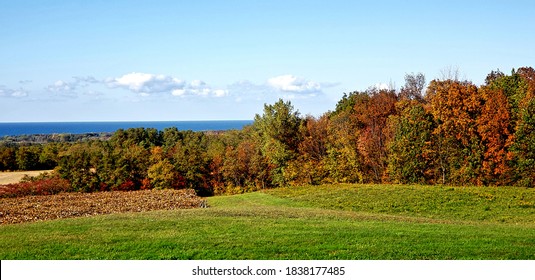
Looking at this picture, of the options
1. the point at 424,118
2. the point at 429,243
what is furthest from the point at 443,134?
the point at 429,243

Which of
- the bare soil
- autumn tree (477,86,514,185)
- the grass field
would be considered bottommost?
the bare soil

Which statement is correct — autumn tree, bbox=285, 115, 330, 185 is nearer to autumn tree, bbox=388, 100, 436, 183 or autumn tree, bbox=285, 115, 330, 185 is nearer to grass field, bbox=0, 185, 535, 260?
autumn tree, bbox=388, 100, 436, 183

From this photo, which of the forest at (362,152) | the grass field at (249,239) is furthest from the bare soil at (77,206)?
the forest at (362,152)

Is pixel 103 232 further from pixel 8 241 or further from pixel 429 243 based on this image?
pixel 429 243

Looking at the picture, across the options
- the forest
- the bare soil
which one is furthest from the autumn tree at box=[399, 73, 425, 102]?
the bare soil

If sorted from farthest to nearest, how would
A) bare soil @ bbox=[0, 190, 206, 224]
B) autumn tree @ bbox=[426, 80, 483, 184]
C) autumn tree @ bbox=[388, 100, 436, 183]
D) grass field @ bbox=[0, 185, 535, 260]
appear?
1. autumn tree @ bbox=[388, 100, 436, 183]
2. autumn tree @ bbox=[426, 80, 483, 184]
3. bare soil @ bbox=[0, 190, 206, 224]
4. grass field @ bbox=[0, 185, 535, 260]

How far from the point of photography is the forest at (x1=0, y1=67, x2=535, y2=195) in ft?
153

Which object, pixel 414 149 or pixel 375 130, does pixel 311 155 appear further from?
pixel 414 149

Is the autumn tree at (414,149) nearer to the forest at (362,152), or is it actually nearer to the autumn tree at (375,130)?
the forest at (362,152)

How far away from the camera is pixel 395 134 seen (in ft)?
173

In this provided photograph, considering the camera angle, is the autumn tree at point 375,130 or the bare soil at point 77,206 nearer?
the bare soil at point 77,206

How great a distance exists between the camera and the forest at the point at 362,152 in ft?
153

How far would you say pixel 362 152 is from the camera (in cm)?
5747


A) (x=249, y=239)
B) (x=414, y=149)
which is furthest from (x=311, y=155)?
(x=249, y=239)
